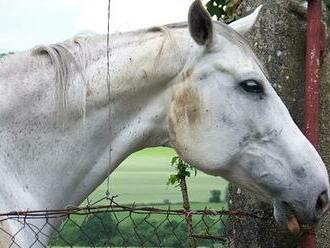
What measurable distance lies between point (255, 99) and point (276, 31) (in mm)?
562

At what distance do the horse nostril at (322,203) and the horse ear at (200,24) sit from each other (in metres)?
0.77

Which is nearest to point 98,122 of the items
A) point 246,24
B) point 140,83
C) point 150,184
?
point 140,83

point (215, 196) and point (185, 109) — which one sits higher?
point (185, 109)

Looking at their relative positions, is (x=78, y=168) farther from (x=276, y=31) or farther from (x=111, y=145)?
(x=276, y=31)

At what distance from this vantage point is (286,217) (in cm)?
336

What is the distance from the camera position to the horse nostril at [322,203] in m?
3.30

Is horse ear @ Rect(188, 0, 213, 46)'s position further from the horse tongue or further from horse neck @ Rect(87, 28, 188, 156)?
the horse tongue

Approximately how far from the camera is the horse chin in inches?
132

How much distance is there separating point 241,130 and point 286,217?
15.9 inches

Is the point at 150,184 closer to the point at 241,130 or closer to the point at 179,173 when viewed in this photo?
the point at 179,173

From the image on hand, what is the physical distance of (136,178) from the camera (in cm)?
Answer: 812

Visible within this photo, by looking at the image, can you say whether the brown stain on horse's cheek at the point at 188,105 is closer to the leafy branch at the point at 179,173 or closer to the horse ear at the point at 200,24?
the horse ear at the point at 200,24

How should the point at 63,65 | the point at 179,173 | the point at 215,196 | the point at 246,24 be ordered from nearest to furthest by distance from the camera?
the point at 63,65
the point at 246,24
the point at 179,173
the point at 215,196

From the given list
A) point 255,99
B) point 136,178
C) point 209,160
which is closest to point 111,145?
point 209,160
